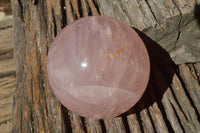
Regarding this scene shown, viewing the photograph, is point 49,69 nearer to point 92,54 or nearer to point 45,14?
point 92,54

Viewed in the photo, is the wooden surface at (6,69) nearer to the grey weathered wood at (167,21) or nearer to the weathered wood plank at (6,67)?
the weathered wood plank at (6,67)

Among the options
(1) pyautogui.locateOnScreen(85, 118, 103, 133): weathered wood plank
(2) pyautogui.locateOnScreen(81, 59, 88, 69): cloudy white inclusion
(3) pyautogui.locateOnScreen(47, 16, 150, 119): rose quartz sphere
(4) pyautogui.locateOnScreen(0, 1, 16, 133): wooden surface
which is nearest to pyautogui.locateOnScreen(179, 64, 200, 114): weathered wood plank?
(3) pyautogui.locateOnScreen(47, 16, 150, 119): rose quartz sphere

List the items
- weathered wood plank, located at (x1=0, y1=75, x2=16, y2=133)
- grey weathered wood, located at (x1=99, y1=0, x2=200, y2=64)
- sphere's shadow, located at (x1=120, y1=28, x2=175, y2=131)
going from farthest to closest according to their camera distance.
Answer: weathered wood plank, located at (x1=0, y1=75, x2=16, y2=133) → sphere's shadow, located at (x1=120, y1=28, x2=175, y2=131) → grey weathered wood, located at (x1=99, y1=0, x2=200, y2=64)

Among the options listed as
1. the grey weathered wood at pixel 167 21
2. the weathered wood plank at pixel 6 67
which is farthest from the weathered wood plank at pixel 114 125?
the weathered wood plank at pixel 6 67

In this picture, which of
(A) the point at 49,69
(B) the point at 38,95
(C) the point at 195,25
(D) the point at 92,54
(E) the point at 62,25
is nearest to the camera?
(D) the point at 92,54

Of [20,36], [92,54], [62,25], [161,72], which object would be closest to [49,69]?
[92,54]

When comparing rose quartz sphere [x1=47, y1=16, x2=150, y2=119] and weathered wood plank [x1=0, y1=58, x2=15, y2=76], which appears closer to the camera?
rose quartz sphere [x1=47, y1=16, x2=150, y2=119]

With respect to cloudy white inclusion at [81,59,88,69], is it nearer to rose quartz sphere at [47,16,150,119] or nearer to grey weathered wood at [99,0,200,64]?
rose quartz sphere at [47,16,150,119]
